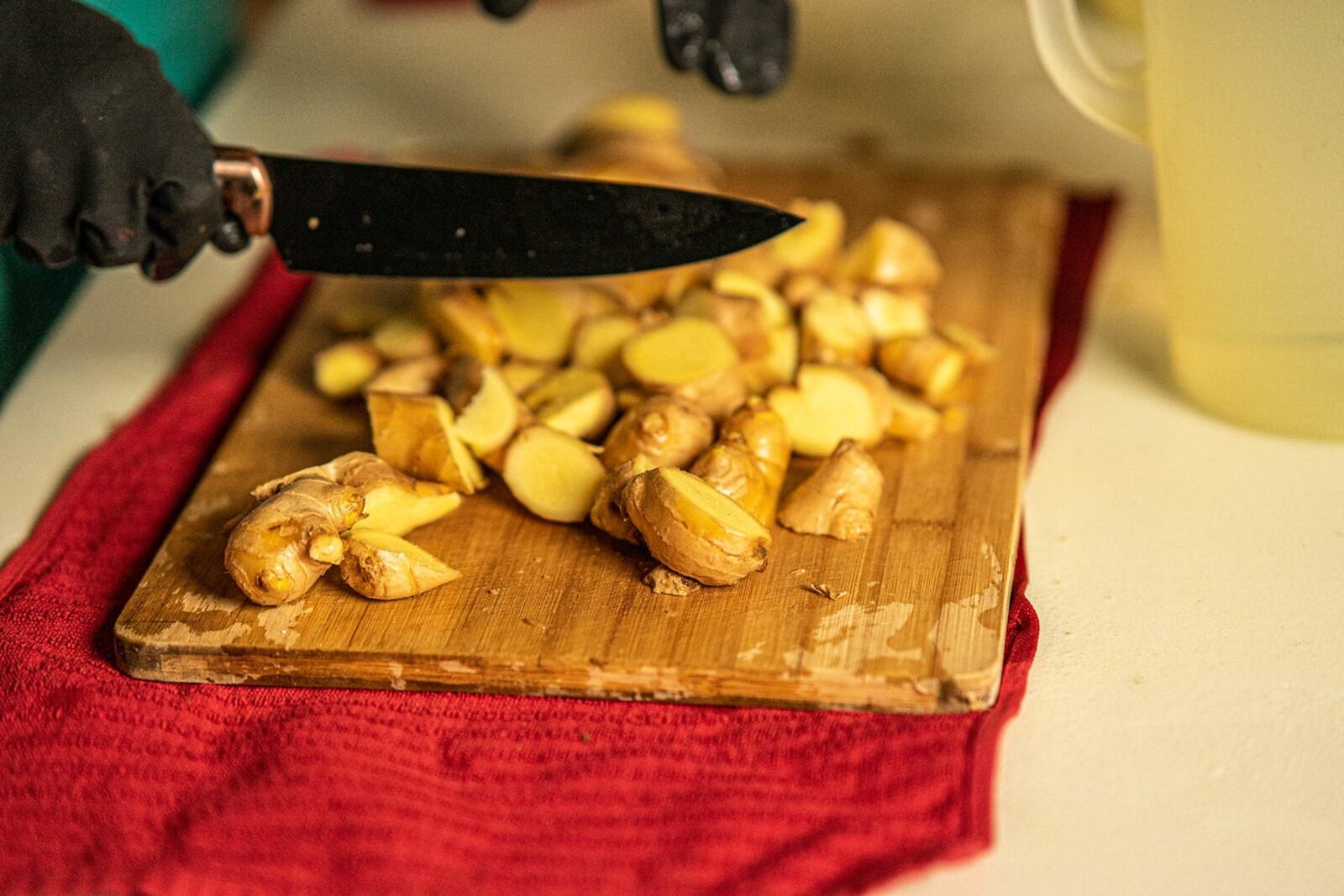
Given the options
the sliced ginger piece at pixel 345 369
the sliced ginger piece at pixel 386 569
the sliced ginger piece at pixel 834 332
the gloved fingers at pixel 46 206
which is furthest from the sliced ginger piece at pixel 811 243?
the gloved fingers at pixel 46 206

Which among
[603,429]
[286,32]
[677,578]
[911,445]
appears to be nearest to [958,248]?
[911,445]

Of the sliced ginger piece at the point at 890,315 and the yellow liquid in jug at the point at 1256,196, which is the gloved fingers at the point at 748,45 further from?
the yellow liquid in jug at the point at 1256,196

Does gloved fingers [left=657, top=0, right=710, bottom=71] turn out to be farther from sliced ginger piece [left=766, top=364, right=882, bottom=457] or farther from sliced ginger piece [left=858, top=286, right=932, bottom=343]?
sliced ginger piece [left=766, top=364, right=882, bottom=457]

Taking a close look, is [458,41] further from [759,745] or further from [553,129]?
[759,745]

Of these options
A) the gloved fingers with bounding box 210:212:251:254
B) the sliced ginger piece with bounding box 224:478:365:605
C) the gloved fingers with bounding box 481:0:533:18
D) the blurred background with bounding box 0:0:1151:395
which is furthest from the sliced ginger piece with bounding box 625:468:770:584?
the blurred background with bounding box 0:0:1151:395

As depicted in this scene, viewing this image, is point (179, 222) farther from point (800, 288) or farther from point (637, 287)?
point (800, 288)

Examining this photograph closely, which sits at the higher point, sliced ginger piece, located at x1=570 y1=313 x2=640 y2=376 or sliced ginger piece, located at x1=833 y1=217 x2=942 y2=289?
sliced ginger piece, located at x1=570 y1=313 x2=640 y2=376
